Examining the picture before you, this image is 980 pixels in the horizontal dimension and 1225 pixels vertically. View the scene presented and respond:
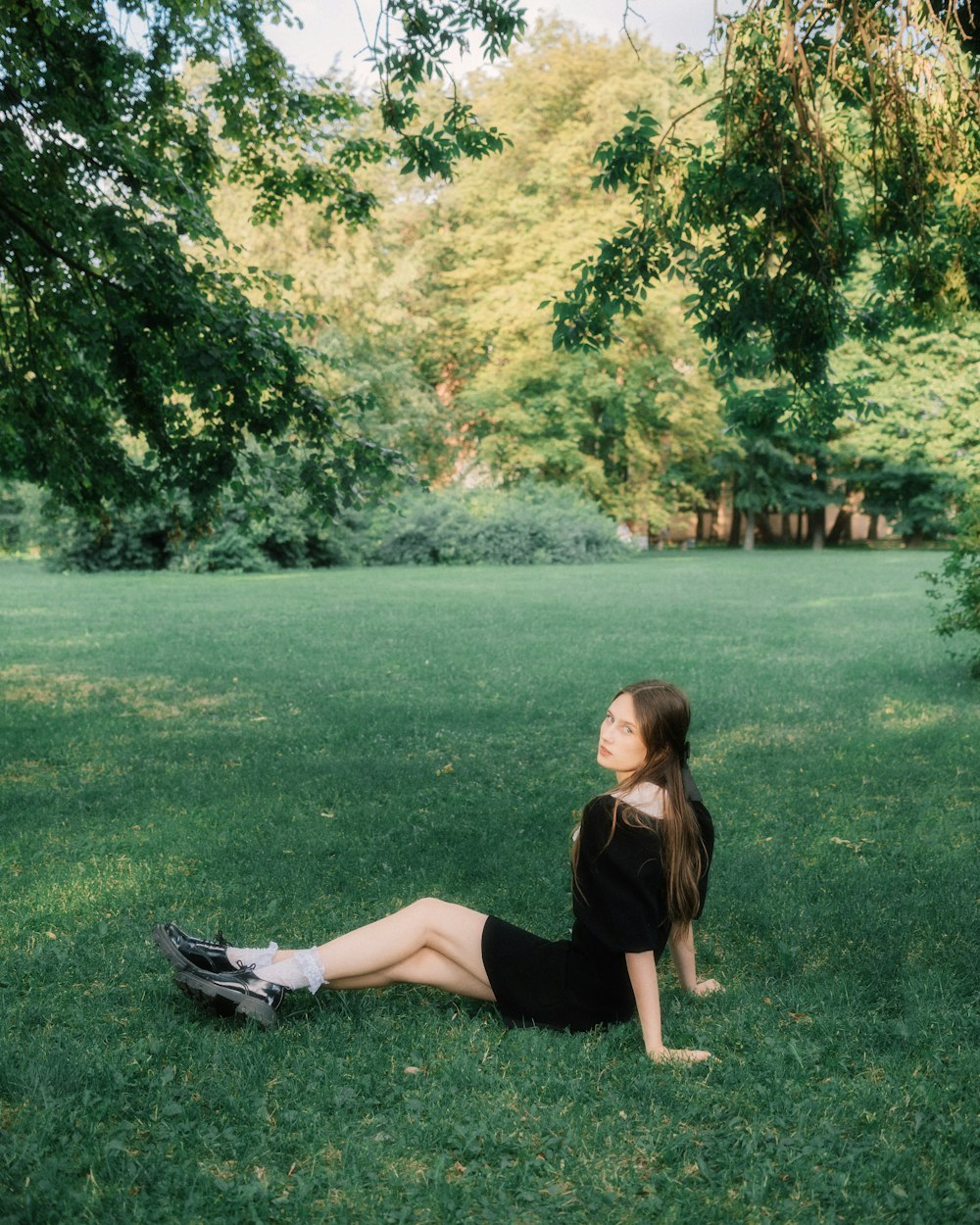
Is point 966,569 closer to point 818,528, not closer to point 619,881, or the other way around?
point 619,881

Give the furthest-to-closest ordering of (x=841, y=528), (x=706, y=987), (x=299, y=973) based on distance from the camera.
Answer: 1. (x=841, y=528)
2. (x=706, y=987)
3. (x=299, y=973)

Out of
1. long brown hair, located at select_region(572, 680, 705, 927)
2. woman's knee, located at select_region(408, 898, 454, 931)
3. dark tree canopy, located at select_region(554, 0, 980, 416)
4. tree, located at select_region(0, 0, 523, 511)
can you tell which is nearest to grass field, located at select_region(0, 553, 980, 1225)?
woman's knee, located at select_region(408, 898, 454, 931)

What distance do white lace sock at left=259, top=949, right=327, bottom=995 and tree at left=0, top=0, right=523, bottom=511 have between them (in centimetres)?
422

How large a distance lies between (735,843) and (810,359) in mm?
3168

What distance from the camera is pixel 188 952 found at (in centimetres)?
392

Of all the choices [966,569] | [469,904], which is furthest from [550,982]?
[966,569]

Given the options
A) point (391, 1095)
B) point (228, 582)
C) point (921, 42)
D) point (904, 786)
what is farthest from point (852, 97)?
point (228, 582)

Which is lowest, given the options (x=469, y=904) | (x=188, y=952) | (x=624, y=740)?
(x=469, y=904)

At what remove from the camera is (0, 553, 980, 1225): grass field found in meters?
3.07

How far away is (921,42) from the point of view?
17.4 feet

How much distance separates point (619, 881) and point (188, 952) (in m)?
1.54

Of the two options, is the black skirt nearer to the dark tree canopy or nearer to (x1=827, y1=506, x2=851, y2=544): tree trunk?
the dark tree canopy

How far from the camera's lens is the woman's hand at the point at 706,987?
4.29 metres

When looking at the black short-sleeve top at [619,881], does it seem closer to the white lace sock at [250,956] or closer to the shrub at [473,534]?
the white lace sock at [250,956]
